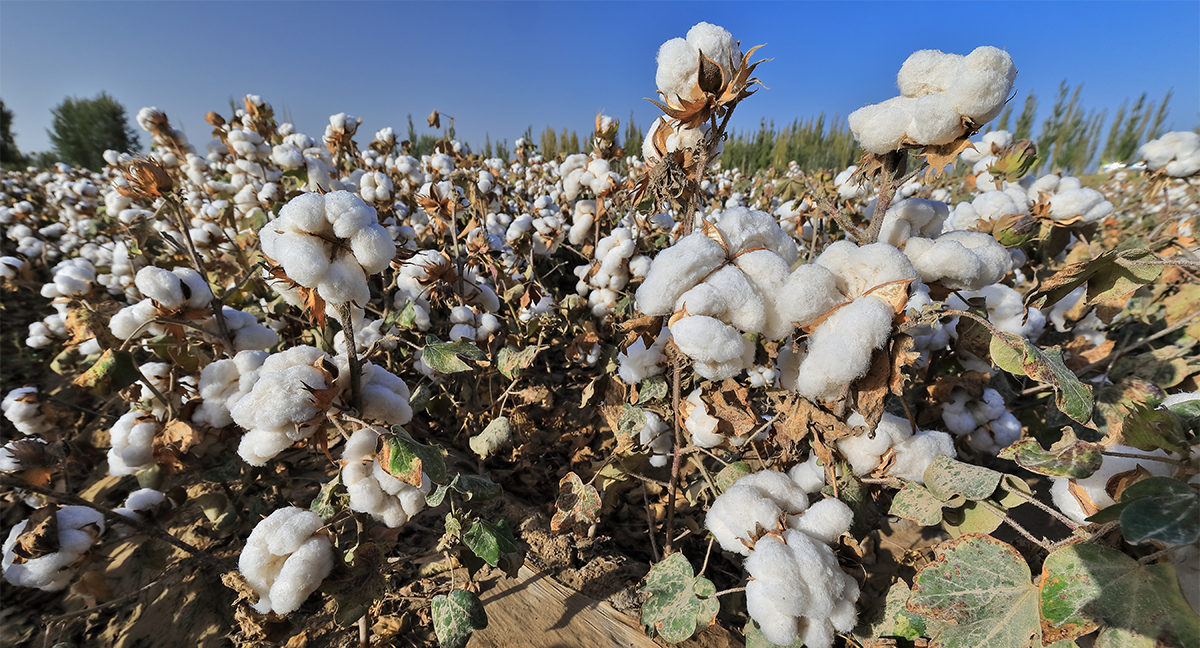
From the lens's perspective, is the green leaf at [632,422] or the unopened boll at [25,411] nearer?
the green leaf at [632,422]

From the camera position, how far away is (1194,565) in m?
0.57

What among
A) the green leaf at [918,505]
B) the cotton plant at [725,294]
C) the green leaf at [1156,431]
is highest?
the cotton plant at [725,294]

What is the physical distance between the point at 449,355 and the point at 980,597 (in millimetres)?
1073

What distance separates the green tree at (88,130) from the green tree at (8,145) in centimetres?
322

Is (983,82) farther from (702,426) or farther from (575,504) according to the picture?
(575,504)

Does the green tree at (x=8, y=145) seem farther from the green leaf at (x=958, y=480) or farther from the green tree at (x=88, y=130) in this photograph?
the green leaf at (x=958, y=480)

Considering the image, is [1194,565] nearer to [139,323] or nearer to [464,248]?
[139,323]

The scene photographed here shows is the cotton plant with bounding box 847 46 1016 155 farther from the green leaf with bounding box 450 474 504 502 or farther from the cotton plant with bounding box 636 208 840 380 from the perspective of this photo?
the green leaf with bounding box 450 474 504 502

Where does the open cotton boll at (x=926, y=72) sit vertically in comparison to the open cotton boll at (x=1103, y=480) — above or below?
above

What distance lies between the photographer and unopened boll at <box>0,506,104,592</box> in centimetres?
105

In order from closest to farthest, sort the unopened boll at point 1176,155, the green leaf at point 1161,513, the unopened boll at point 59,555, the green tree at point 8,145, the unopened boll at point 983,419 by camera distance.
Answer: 1. the green leaf at point 1161,513
2. the unopened boll at point 59,555
3. the unopened boll at point 983,419
4. the unopened boll at point 1176,155
5. the green tree at point 8,145

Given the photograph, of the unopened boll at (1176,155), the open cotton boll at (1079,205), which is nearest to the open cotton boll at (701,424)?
the open cotton boll at (1079,205)

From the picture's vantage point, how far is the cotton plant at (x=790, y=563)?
0.74m

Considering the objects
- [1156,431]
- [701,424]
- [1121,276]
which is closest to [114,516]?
[701,424]
